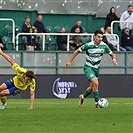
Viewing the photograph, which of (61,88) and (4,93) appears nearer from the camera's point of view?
(4,93)

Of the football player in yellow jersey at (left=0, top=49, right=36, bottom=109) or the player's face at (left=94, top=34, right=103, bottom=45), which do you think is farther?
the player's face at (left=94, top=34, right=103, bottom=45)

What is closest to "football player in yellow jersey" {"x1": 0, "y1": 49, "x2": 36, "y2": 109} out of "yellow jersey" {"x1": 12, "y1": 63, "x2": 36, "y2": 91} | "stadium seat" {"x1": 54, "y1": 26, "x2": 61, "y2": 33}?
"yellow jersey" {"x1": 12, "y1": 63, "x2": 36, "y2": 91}

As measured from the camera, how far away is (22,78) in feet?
66.6

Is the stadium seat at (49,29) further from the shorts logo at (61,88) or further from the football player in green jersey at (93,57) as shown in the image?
the football player in green jersey at (93,57)

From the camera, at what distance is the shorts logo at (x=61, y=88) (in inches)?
1132

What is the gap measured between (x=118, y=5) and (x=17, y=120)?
17094 millimetres

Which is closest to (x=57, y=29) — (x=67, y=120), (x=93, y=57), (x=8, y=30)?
(x=8, y=30)

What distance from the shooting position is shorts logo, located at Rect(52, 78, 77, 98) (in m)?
28.8

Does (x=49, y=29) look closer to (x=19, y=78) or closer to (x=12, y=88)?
(x=12, y=88)

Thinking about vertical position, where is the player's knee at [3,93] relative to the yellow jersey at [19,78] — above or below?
below

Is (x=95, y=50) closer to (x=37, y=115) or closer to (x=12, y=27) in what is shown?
(x=37, y=115)

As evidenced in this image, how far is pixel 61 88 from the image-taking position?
28.9m

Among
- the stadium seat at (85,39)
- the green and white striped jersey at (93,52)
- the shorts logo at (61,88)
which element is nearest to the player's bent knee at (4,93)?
the green and white striped jersey at (93,52)

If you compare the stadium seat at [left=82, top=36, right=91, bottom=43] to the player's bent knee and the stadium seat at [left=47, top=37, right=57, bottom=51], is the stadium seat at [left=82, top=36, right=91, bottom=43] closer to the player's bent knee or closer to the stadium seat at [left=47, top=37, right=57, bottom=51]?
the stadium seat at [left=47, top=37, right=57, bottom=51]
